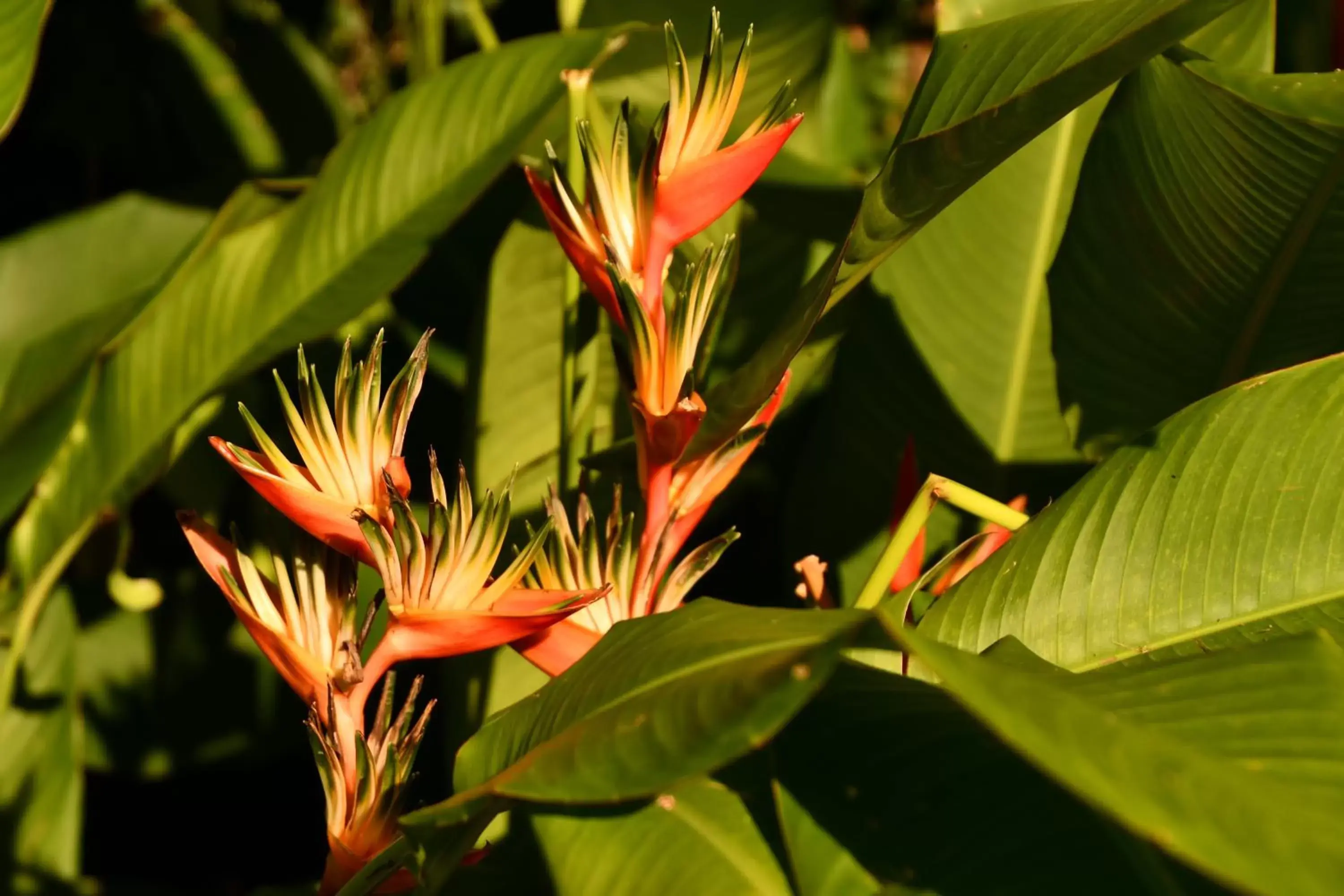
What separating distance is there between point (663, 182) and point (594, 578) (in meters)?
0.20

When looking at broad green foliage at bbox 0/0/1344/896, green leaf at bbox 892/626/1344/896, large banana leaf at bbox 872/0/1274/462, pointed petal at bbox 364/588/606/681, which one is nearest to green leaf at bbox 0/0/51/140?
broad green foliage at bbox 0/0/1344/896

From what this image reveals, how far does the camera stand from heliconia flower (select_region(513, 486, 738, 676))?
59 cm

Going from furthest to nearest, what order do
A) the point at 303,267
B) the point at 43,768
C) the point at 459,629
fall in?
the point at 43,768
the point at 303,267
the point at 459,629

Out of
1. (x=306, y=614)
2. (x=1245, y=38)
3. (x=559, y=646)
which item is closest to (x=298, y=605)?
(x=306, y=614)

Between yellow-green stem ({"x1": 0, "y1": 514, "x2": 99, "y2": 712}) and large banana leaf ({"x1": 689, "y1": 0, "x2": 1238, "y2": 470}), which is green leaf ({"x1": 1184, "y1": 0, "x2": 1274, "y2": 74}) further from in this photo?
yellow-green stem ({"x1": 0, "y1": 514, "x2": 99, "y2": 712})

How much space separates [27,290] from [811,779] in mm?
999

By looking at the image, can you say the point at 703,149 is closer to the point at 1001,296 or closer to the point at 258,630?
the point at 258,630

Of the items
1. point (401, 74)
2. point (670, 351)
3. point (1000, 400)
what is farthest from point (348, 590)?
point (401, 74)

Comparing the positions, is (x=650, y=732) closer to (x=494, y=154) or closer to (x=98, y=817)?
(x=494, y=154)

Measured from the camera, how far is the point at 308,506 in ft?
1.75

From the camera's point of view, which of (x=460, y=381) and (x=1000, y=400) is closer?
(x=1000, y=400)

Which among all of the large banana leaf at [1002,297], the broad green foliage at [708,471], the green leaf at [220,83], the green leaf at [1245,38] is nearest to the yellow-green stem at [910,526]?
the broad green foliage at [708,471]

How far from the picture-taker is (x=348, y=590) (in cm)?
58

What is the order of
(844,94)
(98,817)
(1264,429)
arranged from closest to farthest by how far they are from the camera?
1. (1264,429)
2. (98,817)
3. (844,94)
